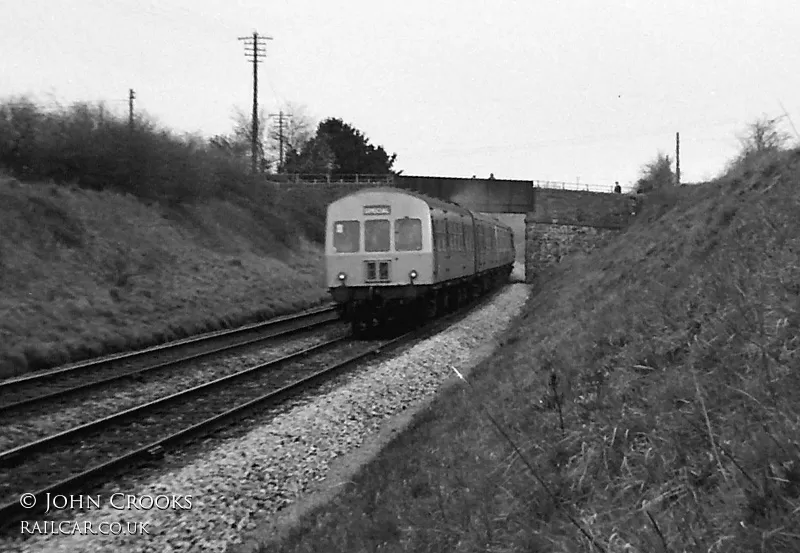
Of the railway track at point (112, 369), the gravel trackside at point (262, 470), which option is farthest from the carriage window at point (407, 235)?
the gravel trackside at point (262, 470)

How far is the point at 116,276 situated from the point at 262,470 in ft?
54.2

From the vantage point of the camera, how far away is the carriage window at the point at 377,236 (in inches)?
742

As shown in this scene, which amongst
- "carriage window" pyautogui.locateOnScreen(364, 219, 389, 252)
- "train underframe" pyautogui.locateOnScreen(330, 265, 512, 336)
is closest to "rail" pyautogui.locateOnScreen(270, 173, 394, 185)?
"train underframe" pyautogui.locateOnScreen(330, 265, 512, 336)

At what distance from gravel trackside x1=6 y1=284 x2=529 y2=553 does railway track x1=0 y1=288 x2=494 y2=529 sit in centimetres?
42

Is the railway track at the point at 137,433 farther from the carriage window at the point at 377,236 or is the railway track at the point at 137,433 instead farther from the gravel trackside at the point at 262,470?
the carriage window at the point at 377,236

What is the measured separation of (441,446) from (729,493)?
386 cm

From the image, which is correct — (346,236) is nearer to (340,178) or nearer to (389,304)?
(389,304)

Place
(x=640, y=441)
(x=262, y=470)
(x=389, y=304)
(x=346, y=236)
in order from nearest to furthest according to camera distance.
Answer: (x=640, y=441)
(x=262, y=470)
(x=389, y=304)
(x=346, y=236)

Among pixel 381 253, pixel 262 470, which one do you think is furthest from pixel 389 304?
pixel 262 470

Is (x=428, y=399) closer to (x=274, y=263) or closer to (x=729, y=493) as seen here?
(x=729, y=493)

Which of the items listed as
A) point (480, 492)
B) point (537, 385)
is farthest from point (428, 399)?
point (480, 492)

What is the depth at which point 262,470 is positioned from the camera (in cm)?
764

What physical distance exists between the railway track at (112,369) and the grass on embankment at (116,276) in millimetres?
875

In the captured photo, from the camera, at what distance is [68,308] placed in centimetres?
1839
